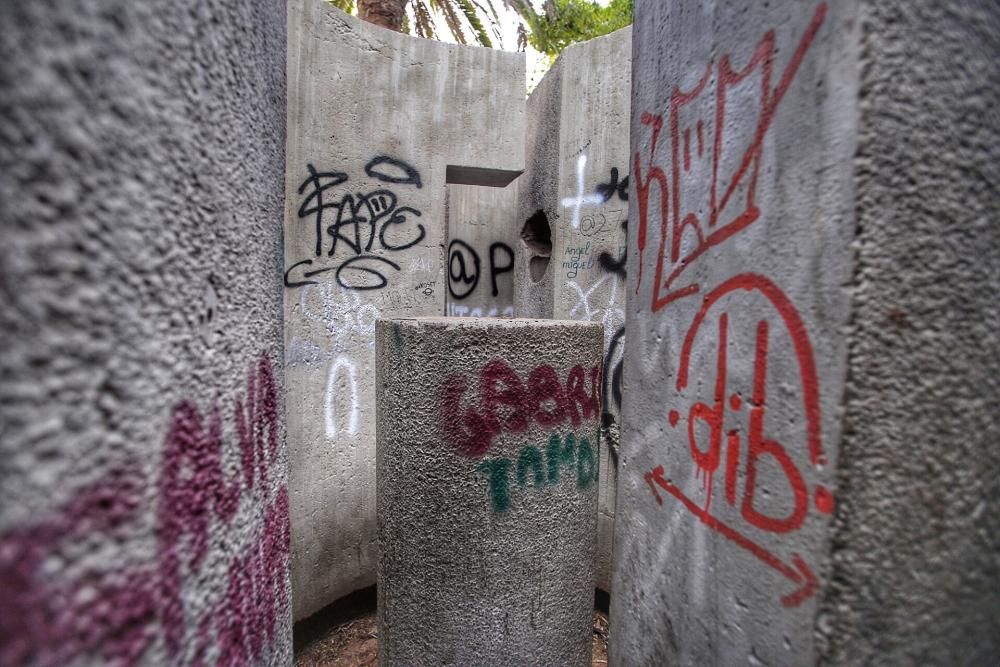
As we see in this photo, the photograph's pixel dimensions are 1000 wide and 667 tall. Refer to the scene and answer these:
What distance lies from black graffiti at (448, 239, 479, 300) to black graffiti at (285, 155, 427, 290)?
46.4 inches

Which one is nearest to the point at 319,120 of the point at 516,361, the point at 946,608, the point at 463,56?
the point at 463,56

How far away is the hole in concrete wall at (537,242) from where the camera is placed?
Result: 4.55 meters

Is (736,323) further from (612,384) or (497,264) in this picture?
(497,264)

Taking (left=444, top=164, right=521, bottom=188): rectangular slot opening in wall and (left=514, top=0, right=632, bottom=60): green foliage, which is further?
(left=514, top=0, right=632, bottom=60): green foliage

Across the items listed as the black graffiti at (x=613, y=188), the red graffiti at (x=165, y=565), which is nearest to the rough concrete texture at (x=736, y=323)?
the red graffiti at (x=165, y=565)

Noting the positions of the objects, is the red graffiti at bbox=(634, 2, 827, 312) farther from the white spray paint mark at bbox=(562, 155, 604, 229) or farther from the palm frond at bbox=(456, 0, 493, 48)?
the palm frond at bbox=(456, 0, 493, 48)

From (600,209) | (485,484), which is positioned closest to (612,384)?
(600,209)

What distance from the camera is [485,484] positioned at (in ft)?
6.18

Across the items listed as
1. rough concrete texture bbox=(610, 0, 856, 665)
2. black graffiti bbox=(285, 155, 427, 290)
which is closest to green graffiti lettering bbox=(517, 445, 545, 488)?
rough concrete texture bbox=(610, 0, 856, 665)

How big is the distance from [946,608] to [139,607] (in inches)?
56.9

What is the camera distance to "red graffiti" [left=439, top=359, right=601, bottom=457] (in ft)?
6.07

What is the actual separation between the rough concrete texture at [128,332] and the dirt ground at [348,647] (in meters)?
3.18

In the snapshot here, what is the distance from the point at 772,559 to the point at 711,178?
0.96 metres

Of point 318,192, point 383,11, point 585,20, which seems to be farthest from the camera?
point 585,20
